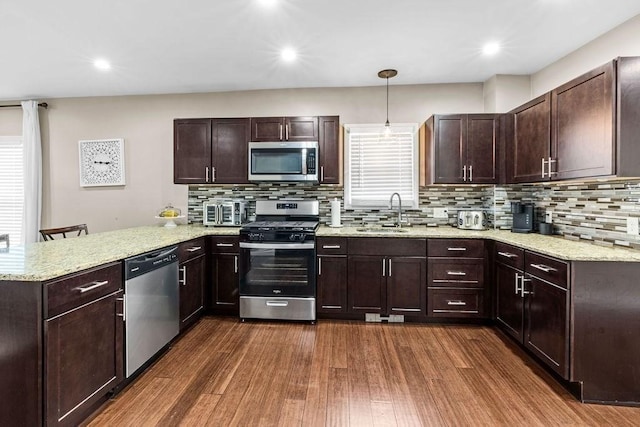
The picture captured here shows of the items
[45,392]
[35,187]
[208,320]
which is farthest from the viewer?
[35,187]

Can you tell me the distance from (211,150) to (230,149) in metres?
0.22

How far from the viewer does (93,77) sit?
3.54m

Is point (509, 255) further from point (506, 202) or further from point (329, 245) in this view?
point (329, 245)

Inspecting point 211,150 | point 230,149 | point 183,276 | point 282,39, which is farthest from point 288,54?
point 183,276

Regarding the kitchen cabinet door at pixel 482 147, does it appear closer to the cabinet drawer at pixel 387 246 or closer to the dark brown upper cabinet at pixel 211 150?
the cabinet drawer at pixel 387 246

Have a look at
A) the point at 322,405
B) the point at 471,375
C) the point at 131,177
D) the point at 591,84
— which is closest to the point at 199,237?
the point at 131,177

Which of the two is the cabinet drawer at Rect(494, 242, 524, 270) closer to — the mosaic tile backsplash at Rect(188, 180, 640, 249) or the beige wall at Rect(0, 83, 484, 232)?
the mosaic tile backsplash at Rect(188, 180, 640, 249)

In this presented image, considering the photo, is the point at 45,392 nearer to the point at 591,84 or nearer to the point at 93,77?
the point at 93,77

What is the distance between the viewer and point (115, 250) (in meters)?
2.18

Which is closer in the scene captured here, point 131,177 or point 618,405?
point 618,405

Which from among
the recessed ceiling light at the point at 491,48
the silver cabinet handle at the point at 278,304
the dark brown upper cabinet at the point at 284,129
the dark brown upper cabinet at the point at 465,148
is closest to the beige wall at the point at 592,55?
the dark brown upper cabinet at the point at 465,148

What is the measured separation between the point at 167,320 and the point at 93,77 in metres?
2.83

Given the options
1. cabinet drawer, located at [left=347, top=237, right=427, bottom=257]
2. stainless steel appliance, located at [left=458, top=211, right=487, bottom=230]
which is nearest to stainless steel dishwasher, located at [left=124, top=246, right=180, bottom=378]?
cabinet drawer, located at [left=347, top=237, right=427, bottom=257]

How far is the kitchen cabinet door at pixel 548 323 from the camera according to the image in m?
2.09
